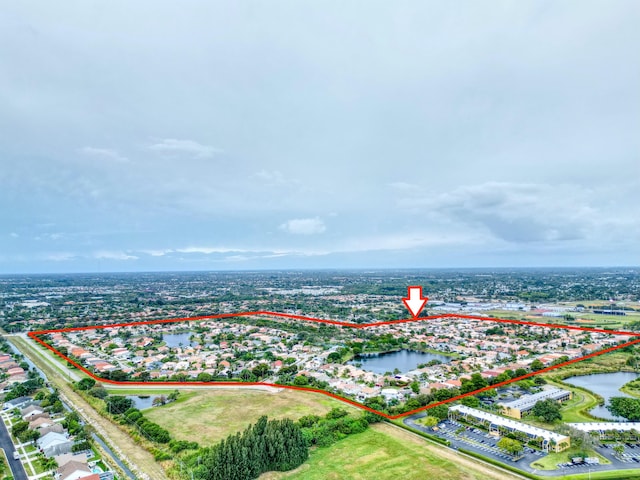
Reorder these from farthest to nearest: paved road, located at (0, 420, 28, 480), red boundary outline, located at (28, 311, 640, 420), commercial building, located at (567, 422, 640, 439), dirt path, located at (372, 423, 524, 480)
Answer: red boundary outline, located at (28, 311, 640, 420), commercial building, located at (567, 422, 640, 439), paved road, located at (0, 420, 28, 480), dirt path, located at (372, 423, 524, 480)

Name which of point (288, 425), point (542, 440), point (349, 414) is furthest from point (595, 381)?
point (288, 425)

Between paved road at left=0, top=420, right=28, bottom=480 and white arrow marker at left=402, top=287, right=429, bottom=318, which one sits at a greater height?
white arrow marker at left=402, top=287, right=429, bottom=318

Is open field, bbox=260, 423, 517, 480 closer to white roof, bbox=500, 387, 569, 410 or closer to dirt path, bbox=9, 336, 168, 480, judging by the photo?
dirt path, bbox=9, 336, 168, 480

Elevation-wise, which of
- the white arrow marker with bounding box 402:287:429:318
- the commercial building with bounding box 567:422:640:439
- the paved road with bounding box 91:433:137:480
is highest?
the white arrow marker with bounding box 402:287:429:318

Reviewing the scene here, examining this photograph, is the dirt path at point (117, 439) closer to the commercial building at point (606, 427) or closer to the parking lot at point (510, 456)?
the parking lot at point (510, 456)

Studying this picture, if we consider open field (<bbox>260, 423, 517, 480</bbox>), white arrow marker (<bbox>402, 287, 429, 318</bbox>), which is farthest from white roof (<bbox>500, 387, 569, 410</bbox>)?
white arrow marker (<bbox>402, 287, 429, 318</bbox>)

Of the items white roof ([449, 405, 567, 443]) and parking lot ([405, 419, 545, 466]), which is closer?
parking lot ([405, 419, 545, 466])

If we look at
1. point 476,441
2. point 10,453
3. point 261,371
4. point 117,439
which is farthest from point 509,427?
point 10,453
